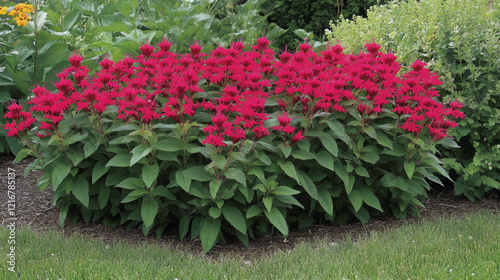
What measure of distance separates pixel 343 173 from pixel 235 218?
0.88 meters

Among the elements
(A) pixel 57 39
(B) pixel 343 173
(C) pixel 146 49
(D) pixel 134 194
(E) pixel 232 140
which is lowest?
(D) pixel 134 194

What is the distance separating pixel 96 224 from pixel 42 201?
0.70 metres

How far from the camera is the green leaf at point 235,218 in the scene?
3.22 m

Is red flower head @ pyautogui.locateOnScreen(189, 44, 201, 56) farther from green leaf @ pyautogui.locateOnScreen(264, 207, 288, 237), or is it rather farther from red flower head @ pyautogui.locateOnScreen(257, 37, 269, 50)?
green leaf @ pyautogui.locateOnScreen(264, 207, 288, 237)

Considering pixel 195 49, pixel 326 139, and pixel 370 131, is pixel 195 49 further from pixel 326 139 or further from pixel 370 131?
pixel 370 131

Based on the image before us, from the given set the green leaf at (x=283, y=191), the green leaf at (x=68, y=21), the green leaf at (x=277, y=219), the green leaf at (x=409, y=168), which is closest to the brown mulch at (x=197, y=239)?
the green leaf at (x=277, y=219)

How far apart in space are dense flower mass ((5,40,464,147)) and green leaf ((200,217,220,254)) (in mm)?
606

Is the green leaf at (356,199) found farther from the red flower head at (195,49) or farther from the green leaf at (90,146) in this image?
the green leaf at (90,146)

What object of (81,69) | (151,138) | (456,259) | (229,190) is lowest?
(456,259)

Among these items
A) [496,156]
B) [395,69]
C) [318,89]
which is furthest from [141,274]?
[496,156]

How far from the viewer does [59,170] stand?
10.9 ft

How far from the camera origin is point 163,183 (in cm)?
358

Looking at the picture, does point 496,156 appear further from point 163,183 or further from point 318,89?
point 163,183

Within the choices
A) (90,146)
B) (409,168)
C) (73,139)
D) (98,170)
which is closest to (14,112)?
(73,139)
